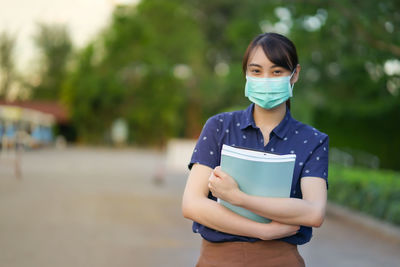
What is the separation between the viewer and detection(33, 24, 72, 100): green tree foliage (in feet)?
268

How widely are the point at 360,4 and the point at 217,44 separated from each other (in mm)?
46071

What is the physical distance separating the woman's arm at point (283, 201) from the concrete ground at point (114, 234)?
4.93 m

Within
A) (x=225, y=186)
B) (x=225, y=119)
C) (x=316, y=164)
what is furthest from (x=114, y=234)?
(x=225, y=186)

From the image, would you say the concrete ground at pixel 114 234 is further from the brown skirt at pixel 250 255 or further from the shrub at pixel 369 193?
the brown skirt at pixel 250 255

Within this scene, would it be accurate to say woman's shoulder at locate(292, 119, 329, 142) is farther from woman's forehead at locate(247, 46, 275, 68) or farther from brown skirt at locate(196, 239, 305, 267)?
brown skirt at locate(196, 239, 305, 267)

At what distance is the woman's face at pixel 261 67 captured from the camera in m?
2.51

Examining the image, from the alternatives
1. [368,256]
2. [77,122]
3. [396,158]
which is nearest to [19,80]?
[77,122]

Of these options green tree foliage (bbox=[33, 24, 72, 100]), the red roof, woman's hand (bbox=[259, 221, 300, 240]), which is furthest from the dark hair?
green tree foliage (bbox=[33, 24, 72, 100])

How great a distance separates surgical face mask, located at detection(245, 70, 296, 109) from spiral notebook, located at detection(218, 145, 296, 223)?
316mm

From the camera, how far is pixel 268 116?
2561 millimetres

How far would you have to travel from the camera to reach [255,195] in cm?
233

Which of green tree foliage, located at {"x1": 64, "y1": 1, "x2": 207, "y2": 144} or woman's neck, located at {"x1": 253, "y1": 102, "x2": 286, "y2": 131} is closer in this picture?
woman's neck, located at {"x1": 253, "y1": 102, "x2": 286, "y2": 131}

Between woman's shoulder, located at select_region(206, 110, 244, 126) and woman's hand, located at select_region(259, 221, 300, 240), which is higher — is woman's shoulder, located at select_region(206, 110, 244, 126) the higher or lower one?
the higher one

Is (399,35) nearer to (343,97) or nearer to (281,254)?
(343,97)
